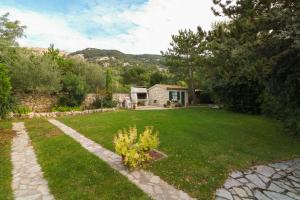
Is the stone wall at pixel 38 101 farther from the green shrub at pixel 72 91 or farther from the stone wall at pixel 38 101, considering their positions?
the green shrub at pixel 72 91

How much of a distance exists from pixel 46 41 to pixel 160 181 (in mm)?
31643

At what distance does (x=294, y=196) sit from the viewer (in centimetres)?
536

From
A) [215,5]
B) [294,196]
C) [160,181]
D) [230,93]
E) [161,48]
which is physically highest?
[161,48]

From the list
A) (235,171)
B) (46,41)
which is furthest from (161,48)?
(235,171)

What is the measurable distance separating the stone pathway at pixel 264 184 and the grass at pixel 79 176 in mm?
2174

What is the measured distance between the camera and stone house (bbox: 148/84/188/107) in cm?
2933

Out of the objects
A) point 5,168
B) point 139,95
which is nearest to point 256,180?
point 5,168

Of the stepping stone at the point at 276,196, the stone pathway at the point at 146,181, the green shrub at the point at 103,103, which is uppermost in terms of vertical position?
the green shrub at the point at 103,103

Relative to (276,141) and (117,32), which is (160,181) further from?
(117,32)

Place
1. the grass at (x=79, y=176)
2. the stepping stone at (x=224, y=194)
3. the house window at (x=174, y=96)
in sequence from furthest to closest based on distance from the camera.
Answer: the house window at (x=174, y=96), the stepping stone at (x=224, y=194), the grass at (x=79, y=176)

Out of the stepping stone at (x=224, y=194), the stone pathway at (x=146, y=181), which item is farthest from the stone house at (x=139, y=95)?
the stepping stone at (x=224, y=194)

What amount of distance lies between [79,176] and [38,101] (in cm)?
1741

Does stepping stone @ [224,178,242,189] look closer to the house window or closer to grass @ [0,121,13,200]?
grass @ [0,121,13,200]

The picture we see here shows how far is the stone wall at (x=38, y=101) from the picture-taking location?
19989 mm
